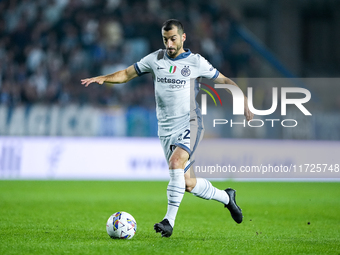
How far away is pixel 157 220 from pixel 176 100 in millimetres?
2194

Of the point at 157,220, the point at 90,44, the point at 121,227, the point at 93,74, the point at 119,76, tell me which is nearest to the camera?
the point at 121,227

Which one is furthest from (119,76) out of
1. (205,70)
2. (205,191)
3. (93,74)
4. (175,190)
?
(93,74)

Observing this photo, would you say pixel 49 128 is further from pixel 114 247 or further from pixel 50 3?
pixel 114 247

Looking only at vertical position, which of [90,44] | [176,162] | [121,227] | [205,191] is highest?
[90,44]

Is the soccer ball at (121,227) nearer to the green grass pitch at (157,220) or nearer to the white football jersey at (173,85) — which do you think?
the green grass pitch at (157,220)

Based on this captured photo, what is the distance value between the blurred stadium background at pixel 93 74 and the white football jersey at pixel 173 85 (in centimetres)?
817

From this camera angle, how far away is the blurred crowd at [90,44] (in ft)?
50.0

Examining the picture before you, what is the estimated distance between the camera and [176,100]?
19.3ft

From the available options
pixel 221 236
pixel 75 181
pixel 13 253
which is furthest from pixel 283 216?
pixel 75 181

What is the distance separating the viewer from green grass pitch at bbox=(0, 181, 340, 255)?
5.07m

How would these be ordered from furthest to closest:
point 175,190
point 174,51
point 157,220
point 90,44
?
point 90,44
point 157,220
point 174,51
point 175,190

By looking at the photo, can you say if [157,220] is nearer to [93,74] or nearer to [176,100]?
[176,100]

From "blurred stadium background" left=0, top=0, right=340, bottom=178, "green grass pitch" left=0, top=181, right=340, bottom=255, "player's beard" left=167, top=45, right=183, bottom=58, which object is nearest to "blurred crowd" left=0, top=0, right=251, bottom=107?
"blurred stadium background" left=0, top=0, right=340, bottom=178

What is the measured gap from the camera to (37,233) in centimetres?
585
